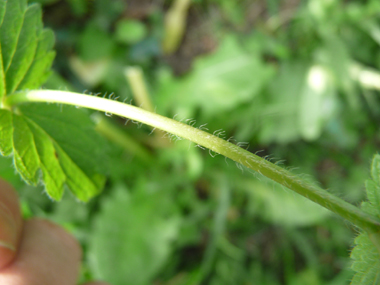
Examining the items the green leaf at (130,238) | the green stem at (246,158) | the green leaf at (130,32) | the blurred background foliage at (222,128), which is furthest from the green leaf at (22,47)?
the green leaf at (130,32)

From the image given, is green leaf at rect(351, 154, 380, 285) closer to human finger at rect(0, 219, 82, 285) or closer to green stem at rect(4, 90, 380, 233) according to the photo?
green stem at rect(4, 90, 380, 233)

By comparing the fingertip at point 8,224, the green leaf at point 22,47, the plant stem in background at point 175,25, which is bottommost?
the fingertip at point 8,224

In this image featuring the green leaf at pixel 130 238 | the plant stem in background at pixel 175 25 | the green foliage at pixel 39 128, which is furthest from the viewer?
the plant stem in background at pixel 175 25

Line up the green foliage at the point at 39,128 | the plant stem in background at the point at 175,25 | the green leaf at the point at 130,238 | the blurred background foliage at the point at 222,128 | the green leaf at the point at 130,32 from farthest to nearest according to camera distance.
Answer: the plant stem in background at the point at 175,25 → the green leaf at the point at 130,32 → the blurred background foliage at the point at 222,128 → the green leaf at the point at 130,238 → the green foliage at the point at 39,128

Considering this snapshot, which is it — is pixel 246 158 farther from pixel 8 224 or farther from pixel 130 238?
pixel 130 238

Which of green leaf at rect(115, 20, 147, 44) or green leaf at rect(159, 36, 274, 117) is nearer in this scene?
green leaf at rect(159, 36, 274, 117)

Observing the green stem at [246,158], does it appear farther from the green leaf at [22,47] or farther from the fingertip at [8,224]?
the fingertip at [8,224]

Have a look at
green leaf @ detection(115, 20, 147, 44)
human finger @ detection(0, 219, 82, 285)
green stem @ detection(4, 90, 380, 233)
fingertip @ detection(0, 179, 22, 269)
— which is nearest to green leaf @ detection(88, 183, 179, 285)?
human finger @ detection(0, 219, 82, 285)

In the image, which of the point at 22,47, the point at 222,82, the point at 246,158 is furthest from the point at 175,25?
the point at 246,158
